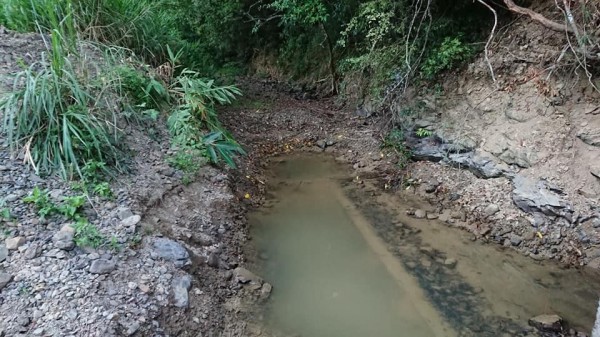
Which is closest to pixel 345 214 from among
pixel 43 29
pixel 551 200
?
pixel 551 200

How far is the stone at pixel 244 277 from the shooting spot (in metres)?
2.97

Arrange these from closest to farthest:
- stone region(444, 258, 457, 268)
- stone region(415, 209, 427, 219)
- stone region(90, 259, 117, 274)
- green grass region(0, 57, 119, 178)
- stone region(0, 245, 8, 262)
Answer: stone region(0, 245, 8, 262) → stone region(90, 259, 117, 274) → green grass region(0, 57, 119, 178) → stone region(444, 258, 457, 268) → stone region(415, 209, 427, 219)

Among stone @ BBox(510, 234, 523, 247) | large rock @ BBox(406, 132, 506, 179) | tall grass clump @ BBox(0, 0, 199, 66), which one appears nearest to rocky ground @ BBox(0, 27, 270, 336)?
tall grass clump @ BBox(0, 0, 199, 66)

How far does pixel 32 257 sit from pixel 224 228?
4.50 feet

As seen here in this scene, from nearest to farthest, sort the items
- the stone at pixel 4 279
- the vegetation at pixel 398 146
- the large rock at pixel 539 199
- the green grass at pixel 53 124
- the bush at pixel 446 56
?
the stone at pixel 4 279 < the green grass at pixel 53 124 < the large rock at pixel 539 199 < the bush at pixel 446 56 < the vegetation at pixel 398 146

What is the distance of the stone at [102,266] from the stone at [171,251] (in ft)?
1.01


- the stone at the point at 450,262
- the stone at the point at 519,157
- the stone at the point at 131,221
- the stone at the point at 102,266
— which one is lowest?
the stone at the point at 450,262

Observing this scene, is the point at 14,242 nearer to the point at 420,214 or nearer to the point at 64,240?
the point at 64,240

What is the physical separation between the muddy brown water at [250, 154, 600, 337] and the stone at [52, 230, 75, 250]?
4.04 feet

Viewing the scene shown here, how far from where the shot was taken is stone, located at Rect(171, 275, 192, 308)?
2510 mm

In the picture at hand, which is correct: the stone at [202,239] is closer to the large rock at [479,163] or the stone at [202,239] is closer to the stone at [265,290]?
the stone at [265,290]

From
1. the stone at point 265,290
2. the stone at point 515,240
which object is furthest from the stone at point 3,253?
the stone at point 515,240

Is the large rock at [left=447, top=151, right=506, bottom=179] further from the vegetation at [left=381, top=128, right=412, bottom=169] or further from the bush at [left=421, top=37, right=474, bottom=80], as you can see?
the bush at [left=421, top=37, right=474, bottom=80]

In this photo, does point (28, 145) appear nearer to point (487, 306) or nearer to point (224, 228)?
point (224, 228)
